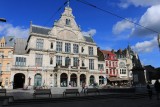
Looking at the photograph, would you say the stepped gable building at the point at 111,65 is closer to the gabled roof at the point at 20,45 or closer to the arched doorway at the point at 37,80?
the arched doorway at the point at 37,80

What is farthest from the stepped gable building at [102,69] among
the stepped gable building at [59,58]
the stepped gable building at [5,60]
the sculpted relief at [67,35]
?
the stepped gable building at [5,60]

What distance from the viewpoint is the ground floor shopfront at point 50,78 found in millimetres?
42844

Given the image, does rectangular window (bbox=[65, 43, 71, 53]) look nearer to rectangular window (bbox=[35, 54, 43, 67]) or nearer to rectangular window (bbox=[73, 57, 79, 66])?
rectangular window (bbox=[73, 57, 79, 66])

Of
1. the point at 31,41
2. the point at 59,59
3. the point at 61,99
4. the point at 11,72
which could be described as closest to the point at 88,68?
the point at 59,59

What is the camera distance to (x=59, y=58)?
156 feet

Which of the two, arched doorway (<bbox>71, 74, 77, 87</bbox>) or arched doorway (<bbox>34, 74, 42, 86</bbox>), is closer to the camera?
arched doorway (<bbox>34, 74, 42, 86</bbox>)

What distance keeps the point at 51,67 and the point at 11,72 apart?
30.8 feet

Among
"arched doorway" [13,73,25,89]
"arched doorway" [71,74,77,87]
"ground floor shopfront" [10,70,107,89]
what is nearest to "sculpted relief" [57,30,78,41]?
"ground floor shopfront" [10,70,107,89]

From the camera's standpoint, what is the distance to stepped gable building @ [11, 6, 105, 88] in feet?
144

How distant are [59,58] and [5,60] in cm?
1321

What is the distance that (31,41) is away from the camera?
44.8 m

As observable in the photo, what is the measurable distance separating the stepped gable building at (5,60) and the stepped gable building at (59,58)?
2.12 metres

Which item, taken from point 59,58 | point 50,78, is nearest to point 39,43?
point 59,58

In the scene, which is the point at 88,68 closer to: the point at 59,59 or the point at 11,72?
the point at 59,59
